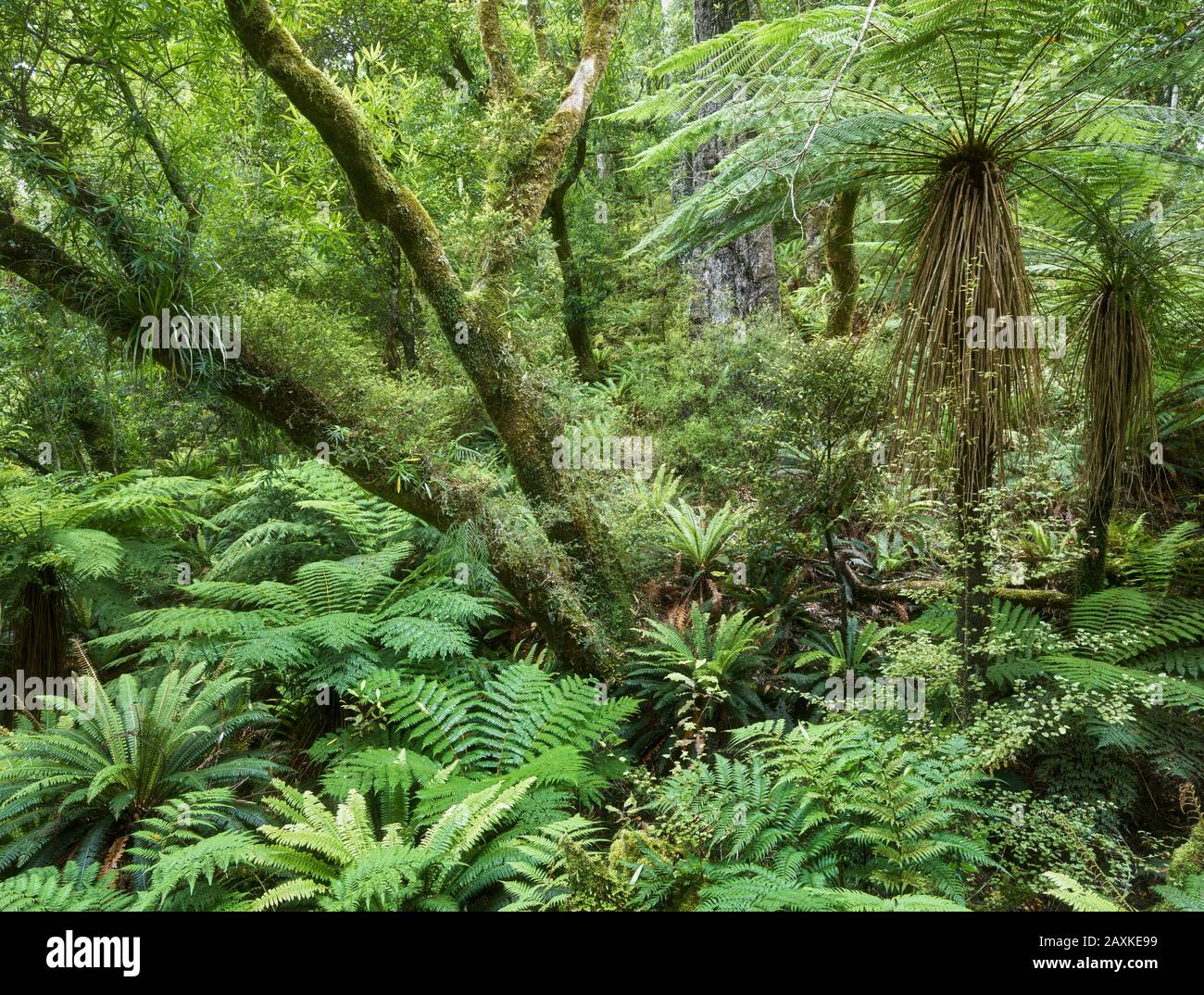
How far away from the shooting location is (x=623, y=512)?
4562mm

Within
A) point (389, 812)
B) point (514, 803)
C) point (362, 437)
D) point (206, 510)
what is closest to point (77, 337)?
point (362, 437)

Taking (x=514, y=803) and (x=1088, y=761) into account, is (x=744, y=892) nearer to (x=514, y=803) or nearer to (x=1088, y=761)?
(x=514, y=803)

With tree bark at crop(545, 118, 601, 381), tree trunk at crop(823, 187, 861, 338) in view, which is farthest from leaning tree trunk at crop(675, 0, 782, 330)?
tree bark at crop(545, 118, 601, 381)

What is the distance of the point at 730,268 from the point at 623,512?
280cm

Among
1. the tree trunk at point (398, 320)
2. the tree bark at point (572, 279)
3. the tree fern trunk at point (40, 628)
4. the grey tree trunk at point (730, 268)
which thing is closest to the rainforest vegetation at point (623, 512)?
the tree fern trunk at point (40, 628)

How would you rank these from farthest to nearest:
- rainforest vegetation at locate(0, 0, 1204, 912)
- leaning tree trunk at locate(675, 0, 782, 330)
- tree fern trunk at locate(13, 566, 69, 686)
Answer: leaning tree trunk at locate(675, 0, 782, 330) < tree fern trunk at locate(13, 566, 69, 686) < rainforest vegetation at locate(0, 0, 1204, 912)

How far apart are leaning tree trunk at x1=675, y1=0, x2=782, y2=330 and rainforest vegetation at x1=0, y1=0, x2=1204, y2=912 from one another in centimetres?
83

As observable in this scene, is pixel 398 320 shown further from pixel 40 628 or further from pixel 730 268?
pixel 40 628

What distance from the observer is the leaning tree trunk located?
6.01 m

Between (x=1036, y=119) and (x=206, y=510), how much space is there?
20.9 ft

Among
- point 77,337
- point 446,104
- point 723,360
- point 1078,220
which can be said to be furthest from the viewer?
point 446,104

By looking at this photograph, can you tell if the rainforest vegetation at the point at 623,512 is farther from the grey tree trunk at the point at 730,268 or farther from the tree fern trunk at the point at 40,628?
the grey tree trunk at the point at 730,268

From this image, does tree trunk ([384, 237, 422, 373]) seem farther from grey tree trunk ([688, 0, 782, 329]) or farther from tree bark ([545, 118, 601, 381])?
grey tree trunk ([688, 0, 782, 329])

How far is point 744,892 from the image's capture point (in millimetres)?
2152
